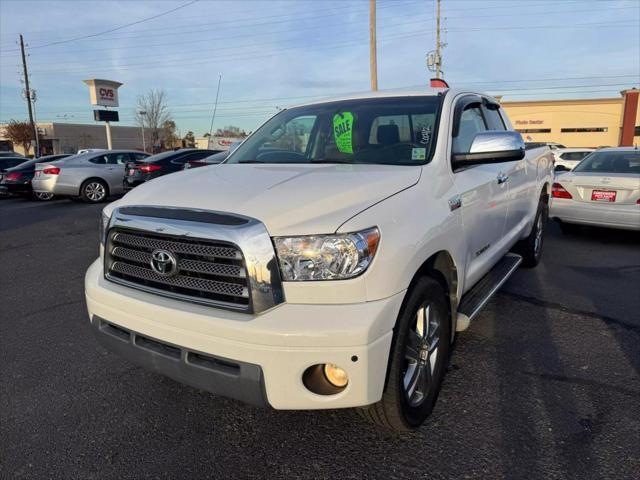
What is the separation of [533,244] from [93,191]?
1214 cm

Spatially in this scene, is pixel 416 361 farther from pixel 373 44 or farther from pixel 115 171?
pixel 373 44

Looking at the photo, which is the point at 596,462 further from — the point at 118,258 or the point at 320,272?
the point at 118,258

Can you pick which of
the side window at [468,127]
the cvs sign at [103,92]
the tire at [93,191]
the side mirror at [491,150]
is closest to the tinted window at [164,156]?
the tire at [93,191]

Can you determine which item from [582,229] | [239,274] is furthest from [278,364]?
[582,229]

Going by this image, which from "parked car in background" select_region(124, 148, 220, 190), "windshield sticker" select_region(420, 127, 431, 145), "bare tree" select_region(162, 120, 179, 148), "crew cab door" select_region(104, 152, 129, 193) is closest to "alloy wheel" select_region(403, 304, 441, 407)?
"windshield sticker" select_region(420, 127, 431, 145)

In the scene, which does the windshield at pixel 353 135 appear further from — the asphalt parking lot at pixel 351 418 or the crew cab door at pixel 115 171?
the crew cab door at pixel 115 171

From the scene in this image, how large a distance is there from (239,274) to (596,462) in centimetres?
194

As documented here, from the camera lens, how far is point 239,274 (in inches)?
82.0

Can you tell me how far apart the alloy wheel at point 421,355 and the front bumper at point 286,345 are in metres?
0.38

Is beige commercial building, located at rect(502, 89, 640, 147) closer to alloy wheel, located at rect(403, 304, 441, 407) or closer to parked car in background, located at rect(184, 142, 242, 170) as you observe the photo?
parked car in background, located at rect(184, 142, 242, 170)

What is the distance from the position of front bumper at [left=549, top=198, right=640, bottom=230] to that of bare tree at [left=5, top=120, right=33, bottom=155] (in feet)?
221

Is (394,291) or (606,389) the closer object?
(394,291)

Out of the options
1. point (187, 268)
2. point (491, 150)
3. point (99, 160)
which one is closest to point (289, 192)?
point (187, 268)

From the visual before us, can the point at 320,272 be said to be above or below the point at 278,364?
above
